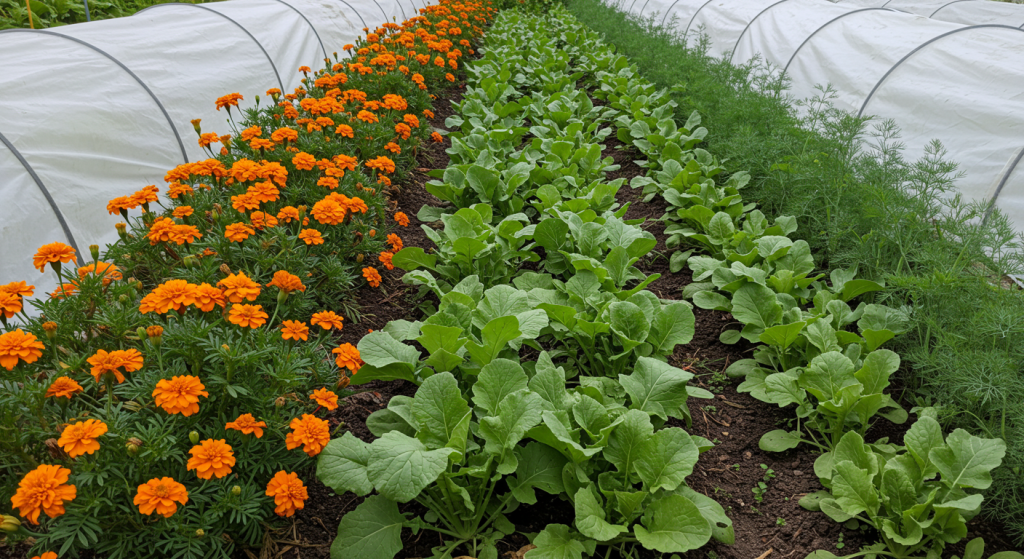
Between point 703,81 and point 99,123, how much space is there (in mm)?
4607

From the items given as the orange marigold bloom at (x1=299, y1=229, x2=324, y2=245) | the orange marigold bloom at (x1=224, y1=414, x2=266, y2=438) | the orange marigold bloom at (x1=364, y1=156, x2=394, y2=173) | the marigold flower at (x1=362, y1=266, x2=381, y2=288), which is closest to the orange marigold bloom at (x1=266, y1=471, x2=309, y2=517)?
the orange marigold bloom at (x1=224, y1=414, x2=266, y2=438)

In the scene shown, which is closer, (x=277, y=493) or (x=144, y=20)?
(x=277, y=493)

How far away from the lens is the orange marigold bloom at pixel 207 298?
163 cm

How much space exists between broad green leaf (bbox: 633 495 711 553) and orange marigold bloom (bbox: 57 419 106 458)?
4.92ft

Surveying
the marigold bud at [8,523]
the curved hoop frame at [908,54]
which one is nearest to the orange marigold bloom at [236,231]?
the marigold bud at [8,523]

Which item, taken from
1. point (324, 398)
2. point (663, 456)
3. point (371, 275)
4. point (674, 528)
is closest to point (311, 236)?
point (371, 275)

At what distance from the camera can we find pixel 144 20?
420cm

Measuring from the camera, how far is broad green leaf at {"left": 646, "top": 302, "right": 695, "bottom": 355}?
2.48m

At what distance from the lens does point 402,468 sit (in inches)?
62.7

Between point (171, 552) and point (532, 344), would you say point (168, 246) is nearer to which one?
point (171, 552)

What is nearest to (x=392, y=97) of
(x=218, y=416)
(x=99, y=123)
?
(x=99, y=123)

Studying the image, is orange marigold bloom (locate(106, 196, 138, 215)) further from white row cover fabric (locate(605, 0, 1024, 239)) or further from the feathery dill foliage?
white row cover fabric (locate(605, 0, 1024, 239))

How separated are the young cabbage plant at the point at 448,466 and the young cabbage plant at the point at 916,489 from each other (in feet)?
3.31

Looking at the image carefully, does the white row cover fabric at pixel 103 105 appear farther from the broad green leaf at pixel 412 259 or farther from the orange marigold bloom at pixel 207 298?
the broad green leaf at pixel 412 259
